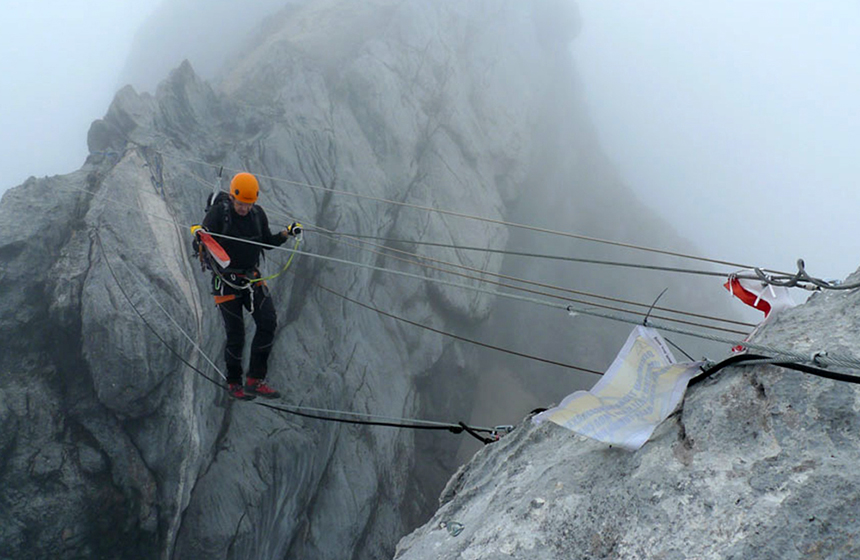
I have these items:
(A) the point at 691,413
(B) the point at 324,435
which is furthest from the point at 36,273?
(A) the point at 691,413

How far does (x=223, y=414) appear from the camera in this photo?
1237 cm

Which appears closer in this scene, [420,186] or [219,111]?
[219,111]

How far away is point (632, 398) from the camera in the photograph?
3.72 metres

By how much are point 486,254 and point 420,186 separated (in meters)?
4.41

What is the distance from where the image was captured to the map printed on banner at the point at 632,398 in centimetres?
349

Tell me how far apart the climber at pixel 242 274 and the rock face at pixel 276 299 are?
11.5 feet

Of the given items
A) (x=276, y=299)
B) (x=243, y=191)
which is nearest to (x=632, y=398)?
(x=243, y=191)

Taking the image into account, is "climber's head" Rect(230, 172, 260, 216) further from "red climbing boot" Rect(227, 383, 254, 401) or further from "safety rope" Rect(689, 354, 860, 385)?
"safety rope" Rect(689, 354, 860, 385)

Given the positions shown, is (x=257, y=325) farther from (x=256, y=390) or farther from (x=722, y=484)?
(x=722, y=484)

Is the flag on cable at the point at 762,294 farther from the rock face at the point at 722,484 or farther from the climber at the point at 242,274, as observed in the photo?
the climber at the point at 242,274

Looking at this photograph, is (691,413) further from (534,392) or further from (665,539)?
(534,392)

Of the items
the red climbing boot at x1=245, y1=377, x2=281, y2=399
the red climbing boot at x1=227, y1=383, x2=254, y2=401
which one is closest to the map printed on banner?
the red climbing boot at x1=245, y1=377, x2=281, y2=399

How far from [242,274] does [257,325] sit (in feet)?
2.57

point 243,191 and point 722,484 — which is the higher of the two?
point 243,191
